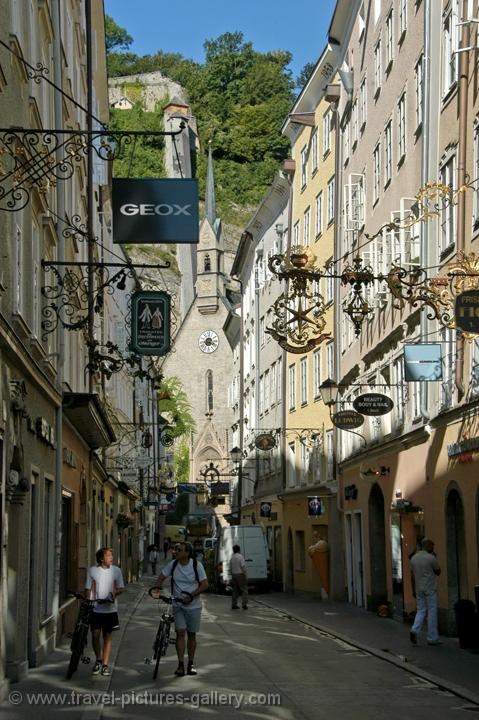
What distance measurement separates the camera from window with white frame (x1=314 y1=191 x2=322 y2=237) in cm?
3769

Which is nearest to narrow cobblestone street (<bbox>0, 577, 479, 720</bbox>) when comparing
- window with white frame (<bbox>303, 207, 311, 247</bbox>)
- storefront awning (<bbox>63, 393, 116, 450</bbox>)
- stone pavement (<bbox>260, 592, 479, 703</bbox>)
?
stone pavement (<bbox>260, 592, 479, 703</bbox>)

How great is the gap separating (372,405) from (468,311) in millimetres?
8056

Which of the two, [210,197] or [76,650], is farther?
[210,197]

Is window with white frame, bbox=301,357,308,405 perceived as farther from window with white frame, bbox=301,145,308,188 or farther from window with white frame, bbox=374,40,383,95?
window with white frame, bbox=374,40,383,95

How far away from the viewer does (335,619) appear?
25484 millimetres

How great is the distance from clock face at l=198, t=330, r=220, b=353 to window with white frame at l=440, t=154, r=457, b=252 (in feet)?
285

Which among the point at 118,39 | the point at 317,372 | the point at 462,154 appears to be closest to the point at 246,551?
the point at 317,372

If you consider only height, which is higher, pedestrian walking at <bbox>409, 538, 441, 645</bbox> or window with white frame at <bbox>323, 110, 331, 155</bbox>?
window with white frame at <bbox>323, 110, 331, 155</bbox>

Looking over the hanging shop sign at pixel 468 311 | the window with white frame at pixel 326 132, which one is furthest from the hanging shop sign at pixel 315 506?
the hanging shop sign at pixel 468 311

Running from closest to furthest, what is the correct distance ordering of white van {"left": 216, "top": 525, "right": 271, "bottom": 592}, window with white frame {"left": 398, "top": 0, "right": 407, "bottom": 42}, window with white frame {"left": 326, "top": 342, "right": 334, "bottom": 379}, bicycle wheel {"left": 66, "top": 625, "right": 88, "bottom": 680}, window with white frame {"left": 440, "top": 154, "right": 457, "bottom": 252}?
bicycle wheel {"left": 66, "top": 625, "right": 88, "bottom": 680} < window with white frame {"left": 440, "top": 154, "right": 457, "bottom": 252} < window with white frame {"left": 398, "top": 0, "right": 407, "bottom": 42} < window with white frame {"left": 326, "top": 342, "right": 334, "bottom": 379} < white van {"left": 216, "top": 525, "right": 271, "bottom": 592}

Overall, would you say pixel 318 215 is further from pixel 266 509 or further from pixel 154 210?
pixel 154 210

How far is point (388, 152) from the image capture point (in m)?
26.3

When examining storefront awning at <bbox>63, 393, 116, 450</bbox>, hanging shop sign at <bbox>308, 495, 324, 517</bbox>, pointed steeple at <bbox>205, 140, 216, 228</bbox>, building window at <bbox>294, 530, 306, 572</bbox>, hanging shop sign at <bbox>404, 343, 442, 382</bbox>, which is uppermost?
pointed steeple at <bbox>205, 140, 216, 228</bbox>

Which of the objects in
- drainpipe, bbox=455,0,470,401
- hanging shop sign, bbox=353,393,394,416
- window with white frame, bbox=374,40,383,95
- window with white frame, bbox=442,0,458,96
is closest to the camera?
drainpipe, bbox=455,0,470,401
